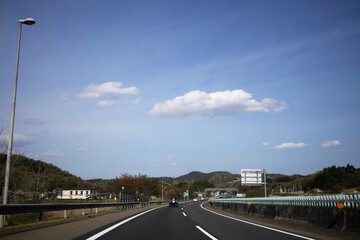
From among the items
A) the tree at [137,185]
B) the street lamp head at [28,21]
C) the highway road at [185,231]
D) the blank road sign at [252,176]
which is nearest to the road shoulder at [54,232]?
the highway road at [185,231]

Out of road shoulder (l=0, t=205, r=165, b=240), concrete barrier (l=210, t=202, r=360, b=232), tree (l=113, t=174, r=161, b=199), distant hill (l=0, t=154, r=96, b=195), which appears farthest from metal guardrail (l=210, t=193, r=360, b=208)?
tree (l=113, t=174, r=161, b=199)

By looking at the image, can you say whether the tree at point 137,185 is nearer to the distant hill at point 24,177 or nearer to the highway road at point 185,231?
the distant hill at point 24,177

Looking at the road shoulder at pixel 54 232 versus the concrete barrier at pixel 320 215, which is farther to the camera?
the concrete barrier at pixel 320 215

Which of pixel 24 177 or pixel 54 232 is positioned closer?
pixel 54 232

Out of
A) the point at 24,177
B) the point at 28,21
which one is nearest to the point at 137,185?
the point at 24,177

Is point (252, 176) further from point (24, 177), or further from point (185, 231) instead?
point (24, 177)

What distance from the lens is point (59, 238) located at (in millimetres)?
8305

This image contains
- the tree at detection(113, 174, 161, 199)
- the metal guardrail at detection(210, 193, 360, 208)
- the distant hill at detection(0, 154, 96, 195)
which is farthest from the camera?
the tree at detection(113, 174, 161, 199)

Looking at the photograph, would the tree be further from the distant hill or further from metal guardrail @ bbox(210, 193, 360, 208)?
metal guardrail @ bbox(210, 193, 360, 208)

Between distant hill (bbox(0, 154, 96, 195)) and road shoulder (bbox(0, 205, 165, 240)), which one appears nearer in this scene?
road shoulder (bbox(0, 205, 165, 240))

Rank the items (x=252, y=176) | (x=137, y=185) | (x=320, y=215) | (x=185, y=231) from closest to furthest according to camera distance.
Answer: (x=185, y=231) < (x=320, y=215) < (x=252, y=176) < (x=137, y=185)

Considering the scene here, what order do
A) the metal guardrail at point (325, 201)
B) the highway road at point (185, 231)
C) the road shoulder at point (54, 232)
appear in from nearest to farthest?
the road shoulder at point (54, 232), the highway road at point (185, 231), the metal guardrail at point (325, 201)

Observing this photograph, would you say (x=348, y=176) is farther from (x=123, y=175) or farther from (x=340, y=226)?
(x=340, y=226)

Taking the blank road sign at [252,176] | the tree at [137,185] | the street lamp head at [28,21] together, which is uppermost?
the street lamp head at [28,21]
